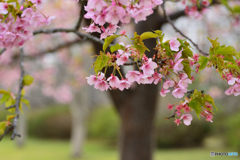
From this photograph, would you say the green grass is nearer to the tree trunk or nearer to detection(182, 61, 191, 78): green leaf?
the tree trunk

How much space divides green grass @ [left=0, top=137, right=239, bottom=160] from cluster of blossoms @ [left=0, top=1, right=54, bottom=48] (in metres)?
6.50

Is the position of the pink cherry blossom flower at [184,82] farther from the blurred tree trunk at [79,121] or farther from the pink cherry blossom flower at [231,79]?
the blurred tree trunk at [79,121]

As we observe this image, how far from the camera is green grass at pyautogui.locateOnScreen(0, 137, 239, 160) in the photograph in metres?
7.38

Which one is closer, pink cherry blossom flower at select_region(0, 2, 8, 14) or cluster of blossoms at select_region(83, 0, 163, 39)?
cluster of blossoms at select_region(83, 0, 163, 39)

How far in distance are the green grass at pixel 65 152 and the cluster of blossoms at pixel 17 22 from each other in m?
6.50

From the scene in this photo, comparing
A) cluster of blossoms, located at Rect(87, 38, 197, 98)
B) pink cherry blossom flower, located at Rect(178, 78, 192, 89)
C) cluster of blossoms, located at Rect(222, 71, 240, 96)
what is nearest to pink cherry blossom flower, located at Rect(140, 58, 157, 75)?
cluster of blossoms, located at Rect(87, 38, 197, 98)

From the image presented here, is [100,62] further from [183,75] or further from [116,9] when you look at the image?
[183,75]

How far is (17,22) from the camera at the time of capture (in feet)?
4.20

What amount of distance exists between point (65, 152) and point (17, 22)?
798 cm

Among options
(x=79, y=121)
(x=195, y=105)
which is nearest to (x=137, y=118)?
(x=195, y=105)

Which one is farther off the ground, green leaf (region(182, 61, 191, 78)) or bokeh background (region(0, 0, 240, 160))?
bokeh background (region(0, 0, 240, 160))

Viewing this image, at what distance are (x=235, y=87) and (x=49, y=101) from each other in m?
13.3

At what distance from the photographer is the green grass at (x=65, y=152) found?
291 inches

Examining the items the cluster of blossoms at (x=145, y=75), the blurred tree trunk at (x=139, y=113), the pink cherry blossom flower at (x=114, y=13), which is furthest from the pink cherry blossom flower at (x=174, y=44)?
the blurred tree trunk at (x=139, y=113)
